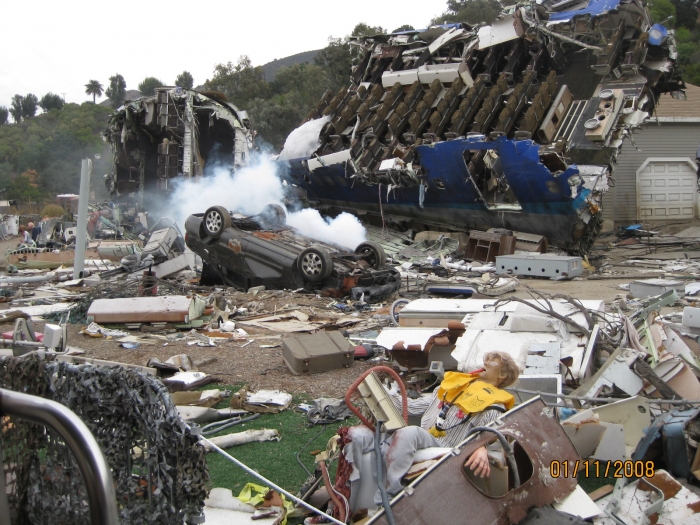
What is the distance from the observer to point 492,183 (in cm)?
1914

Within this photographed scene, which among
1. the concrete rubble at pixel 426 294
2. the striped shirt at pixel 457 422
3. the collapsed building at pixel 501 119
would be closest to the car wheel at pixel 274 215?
the concrete rubble at pixel 426 294

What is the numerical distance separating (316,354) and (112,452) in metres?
4.45

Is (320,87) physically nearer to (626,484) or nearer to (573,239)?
(573,239)

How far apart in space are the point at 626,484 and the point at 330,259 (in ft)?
26.8

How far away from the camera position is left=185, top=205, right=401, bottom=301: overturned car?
1201 centimetres

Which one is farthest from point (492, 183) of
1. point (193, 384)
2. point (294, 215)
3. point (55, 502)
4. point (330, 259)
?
point (55, 502)

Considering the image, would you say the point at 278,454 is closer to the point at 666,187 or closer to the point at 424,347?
the point at 424,347

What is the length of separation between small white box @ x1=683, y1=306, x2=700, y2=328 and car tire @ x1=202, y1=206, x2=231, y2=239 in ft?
27.6

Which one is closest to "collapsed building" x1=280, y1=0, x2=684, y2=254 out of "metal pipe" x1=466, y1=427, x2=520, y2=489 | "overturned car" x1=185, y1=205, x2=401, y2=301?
"overturned car" x1=185, y1=205, x2=401, y2=301

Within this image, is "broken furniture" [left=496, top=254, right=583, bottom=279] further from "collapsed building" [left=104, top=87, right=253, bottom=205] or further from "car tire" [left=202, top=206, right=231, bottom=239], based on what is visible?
"collapsed building" [left=104, top=87, right=253, bottom=205]

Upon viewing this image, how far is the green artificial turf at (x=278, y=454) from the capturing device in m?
4.77

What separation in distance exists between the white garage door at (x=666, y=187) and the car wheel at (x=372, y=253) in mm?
17852
